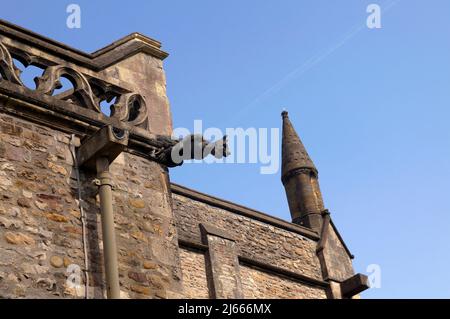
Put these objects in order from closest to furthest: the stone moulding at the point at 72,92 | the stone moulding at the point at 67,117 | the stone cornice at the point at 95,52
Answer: the stone moulding at the point at 67,117 < the stone moulding at the point at 72,92 < the stone cornice at the point at 95,52

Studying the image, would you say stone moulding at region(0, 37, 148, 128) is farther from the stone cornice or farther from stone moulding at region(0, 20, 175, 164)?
the stone cornice

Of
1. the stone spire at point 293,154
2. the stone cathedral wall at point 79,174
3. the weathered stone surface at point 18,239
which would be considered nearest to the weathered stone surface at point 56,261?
the stone cathedral wall at point 79,174

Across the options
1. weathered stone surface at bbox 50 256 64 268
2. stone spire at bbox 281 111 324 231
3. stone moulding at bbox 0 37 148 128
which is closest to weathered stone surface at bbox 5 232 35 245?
weathered stone surface at bbox 50 256 64 268

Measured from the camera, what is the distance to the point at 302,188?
20.9 metres

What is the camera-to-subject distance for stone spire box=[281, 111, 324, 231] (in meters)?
20.9

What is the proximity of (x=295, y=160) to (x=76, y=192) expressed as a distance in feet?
46.2

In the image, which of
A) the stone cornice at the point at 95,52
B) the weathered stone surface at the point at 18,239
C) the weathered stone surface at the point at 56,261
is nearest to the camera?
the weathered stone surface at the point at 18,239

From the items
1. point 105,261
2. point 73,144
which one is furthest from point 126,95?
point 105,261

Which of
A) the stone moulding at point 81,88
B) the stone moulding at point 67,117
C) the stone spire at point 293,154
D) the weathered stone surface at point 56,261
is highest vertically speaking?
the stone spire at point 293,154

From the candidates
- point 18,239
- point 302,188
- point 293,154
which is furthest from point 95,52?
point 293,154

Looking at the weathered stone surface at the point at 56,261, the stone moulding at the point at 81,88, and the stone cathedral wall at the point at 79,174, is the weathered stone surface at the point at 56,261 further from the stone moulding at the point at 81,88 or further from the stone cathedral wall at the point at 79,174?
the stone moulding at the point at 81,88

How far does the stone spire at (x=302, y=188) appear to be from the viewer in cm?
2086
